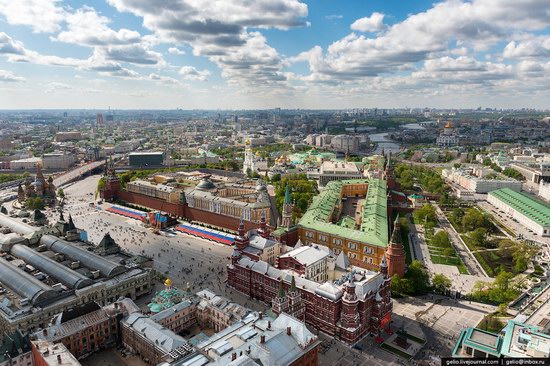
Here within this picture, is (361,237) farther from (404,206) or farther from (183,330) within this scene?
(404,206)

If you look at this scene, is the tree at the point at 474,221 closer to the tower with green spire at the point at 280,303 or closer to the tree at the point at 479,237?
the tree at the point at 479,237

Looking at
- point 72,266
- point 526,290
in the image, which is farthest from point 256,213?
point 526,290

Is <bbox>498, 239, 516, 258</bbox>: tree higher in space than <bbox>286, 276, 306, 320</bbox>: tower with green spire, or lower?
lower

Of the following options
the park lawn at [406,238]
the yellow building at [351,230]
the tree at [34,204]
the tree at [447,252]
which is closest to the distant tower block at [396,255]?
the yellow building at [351,230]

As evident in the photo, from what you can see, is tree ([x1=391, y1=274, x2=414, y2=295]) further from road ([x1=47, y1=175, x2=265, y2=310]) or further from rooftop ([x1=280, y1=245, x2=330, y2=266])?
road ([x1=47, y1=175, x2=265, y2=310])

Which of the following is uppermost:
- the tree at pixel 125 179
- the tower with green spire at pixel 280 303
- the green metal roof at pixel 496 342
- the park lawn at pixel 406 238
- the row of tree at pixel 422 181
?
the green metal roof at pixel 496 342

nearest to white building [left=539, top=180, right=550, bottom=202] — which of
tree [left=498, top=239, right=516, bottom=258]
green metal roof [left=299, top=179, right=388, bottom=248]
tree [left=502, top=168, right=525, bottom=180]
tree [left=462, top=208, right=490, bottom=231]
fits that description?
tree [left=502, top=168, right=525, bottom=180]
